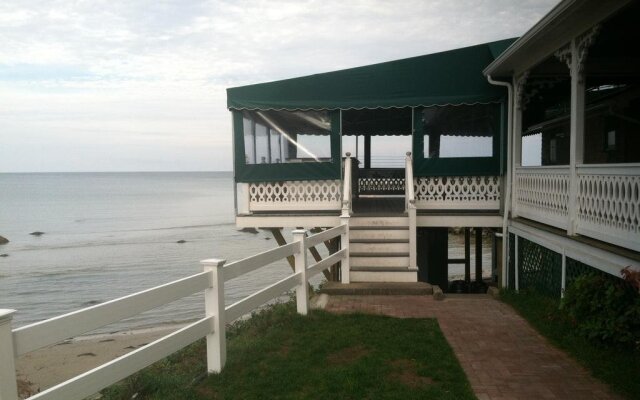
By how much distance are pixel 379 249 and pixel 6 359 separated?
777 cm

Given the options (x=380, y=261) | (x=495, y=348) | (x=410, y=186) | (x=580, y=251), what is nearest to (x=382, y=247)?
(x=380, y=261)

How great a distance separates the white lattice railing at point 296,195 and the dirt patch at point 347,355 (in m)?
5.66

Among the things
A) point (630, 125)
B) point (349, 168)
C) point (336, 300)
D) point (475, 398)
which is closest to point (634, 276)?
point (475, 398)

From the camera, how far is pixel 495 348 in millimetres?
6191

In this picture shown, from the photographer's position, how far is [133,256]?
32375mm

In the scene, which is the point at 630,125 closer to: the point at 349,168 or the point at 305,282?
the point at 349,168

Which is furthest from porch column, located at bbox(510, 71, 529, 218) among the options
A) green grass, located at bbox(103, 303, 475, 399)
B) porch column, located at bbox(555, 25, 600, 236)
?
green grass, located at bbox(103, 303, 475, 399)

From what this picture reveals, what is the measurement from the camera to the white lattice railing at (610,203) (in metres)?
5.74

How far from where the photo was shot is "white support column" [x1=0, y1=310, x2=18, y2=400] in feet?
10.0

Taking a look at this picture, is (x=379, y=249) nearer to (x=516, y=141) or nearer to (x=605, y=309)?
(x=516, y=141)


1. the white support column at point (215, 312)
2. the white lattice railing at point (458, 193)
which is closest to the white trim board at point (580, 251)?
the white lattice railing at point (458, 193)

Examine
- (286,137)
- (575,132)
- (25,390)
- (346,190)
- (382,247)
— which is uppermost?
(286,137)

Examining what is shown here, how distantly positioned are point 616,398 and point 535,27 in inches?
199

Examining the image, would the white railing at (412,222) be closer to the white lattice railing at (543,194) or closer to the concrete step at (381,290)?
the concrete step at (381,290)
